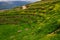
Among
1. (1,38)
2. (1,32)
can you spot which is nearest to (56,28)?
(1,38)

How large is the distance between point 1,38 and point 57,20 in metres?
20.1

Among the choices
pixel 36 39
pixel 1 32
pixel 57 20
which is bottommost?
pixel 1 32

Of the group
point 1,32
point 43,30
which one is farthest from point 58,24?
point 1,32

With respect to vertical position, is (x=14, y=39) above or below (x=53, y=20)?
below

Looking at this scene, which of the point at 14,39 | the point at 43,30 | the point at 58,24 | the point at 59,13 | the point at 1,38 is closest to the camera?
the point at 58,24

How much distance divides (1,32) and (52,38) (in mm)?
27919

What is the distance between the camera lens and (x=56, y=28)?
2005 centimetres

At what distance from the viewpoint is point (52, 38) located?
16953 mm

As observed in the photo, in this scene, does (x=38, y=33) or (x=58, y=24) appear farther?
(x=38, y=33)

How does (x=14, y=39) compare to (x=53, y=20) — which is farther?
(x=14, y=39)

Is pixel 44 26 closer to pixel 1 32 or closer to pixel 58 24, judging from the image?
pixel 58 24

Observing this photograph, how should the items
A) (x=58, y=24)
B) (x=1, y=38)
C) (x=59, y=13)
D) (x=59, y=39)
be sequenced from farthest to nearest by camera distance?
(x=1, y=38) < (x=59, y=13) < (x=58, y=24) < (x=59, y=39)

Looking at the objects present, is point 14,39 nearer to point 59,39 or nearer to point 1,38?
point 1,38

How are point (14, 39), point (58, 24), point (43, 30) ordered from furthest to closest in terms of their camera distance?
1. point (14, 39)
2. point (43, 30)
3. point (58, 24)
